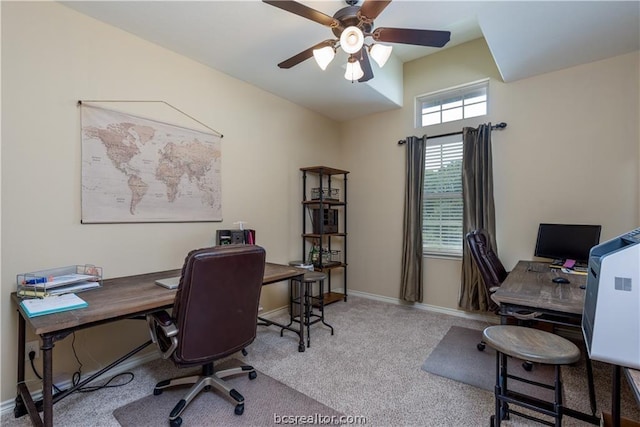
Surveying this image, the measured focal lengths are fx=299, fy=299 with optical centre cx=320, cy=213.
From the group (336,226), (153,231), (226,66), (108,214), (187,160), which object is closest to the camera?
(108,214)

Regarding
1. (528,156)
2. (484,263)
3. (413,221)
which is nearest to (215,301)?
(484,263)

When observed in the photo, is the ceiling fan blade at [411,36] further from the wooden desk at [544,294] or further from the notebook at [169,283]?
the notebook at [169,283]

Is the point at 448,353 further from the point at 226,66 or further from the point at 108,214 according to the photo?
the point at 226,66

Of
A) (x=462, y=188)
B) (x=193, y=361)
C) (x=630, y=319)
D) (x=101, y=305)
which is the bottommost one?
(x=193, y=361)

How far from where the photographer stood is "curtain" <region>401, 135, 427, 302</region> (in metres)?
3.86

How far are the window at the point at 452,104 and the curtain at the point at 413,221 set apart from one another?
333 millimetres

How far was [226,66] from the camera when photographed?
119 inches

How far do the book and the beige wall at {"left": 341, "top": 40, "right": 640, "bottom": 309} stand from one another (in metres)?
3.45

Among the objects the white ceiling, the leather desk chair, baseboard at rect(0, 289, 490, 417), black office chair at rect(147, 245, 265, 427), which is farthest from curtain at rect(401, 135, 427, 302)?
black office chair at rect(147, 245, 265, 427)

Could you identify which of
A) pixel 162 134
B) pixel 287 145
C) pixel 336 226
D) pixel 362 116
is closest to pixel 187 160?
pixel 162 134

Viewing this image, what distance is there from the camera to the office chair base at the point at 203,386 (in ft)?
5.67

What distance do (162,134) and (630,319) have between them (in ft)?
10.3

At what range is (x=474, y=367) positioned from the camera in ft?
7.85

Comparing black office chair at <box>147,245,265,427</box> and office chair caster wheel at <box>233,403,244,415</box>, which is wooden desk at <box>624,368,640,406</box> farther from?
office chair caster wheel at <box>233,403,244,415</box>
